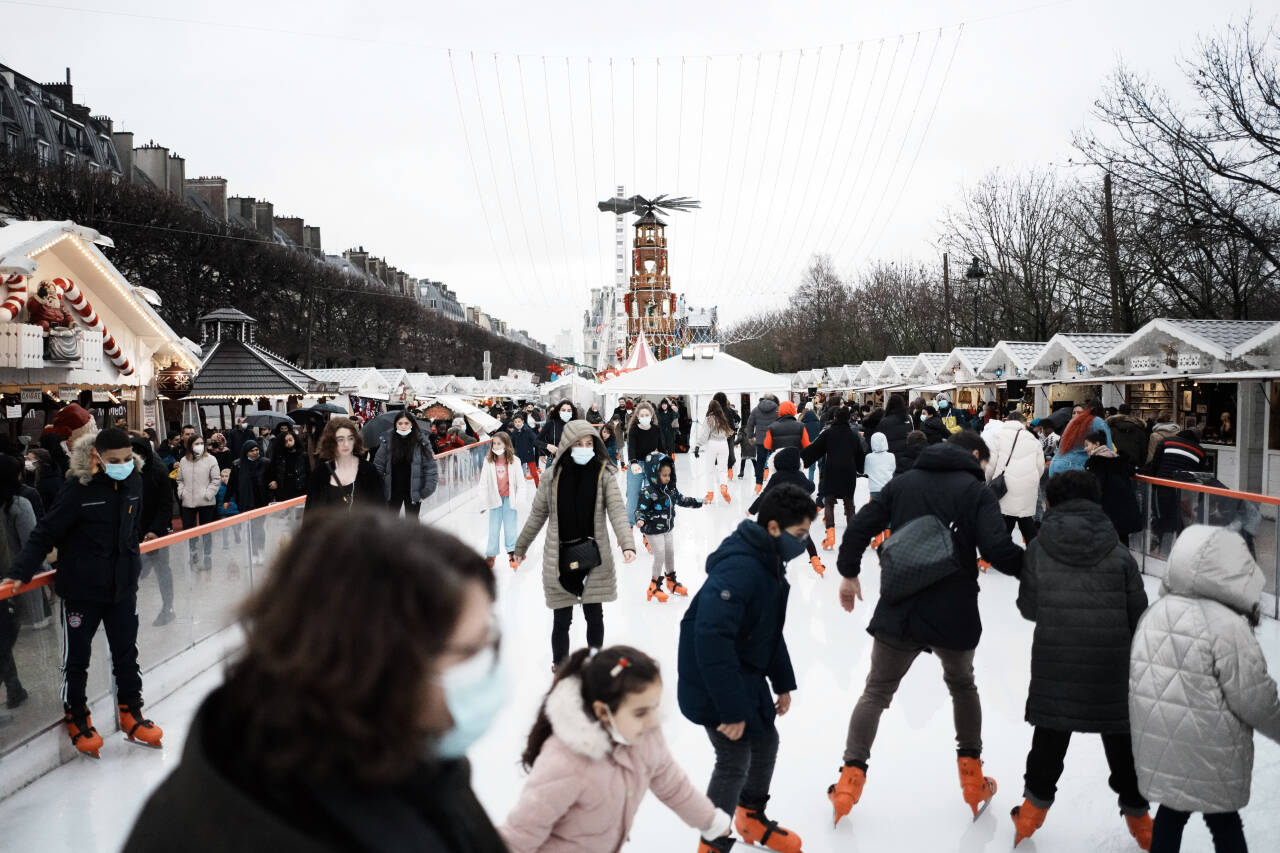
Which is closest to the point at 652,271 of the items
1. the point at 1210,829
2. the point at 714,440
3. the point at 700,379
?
the point at 700,379

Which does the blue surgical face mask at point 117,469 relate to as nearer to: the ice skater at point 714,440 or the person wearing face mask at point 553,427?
the person wearing face mask at point 553,427

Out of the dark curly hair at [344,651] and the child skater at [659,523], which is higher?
the dark curly hair at [344,651]

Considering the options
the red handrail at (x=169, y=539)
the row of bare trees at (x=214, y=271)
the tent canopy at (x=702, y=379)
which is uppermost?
the row of bare trees at (x=214, y=271)

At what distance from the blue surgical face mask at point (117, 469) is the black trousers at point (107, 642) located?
0.59m

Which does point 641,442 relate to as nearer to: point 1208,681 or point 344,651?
point 1208,681

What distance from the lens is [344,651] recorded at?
814 mm


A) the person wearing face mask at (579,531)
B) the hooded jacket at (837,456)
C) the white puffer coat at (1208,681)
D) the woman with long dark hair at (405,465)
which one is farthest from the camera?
the hooded jacket at (837,456)

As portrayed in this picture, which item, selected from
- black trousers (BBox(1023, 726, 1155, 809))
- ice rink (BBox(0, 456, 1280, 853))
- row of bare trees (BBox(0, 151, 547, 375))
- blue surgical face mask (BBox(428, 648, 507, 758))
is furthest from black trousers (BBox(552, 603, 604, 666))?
row of bare trees (BBox(0, 151, 547, 375))

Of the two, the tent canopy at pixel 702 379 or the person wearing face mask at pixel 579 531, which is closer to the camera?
the person wearing face mask at pixel 579 531

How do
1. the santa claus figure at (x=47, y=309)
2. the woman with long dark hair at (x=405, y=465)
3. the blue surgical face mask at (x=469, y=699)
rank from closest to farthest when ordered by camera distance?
the blue surgical face mask at (x=469, y=699) < the woman with long dark hair at (x=405, y=465) < the santa claus figure at (x=47, y=309)

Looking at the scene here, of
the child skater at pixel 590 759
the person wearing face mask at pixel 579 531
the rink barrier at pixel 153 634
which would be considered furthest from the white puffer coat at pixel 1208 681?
the rink barrier at pixel 153 634

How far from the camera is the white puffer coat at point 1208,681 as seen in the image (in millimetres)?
2562

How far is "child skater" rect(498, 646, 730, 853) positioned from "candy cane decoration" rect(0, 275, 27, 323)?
12964 millimetres

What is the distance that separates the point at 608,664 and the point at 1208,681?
5.99ft
